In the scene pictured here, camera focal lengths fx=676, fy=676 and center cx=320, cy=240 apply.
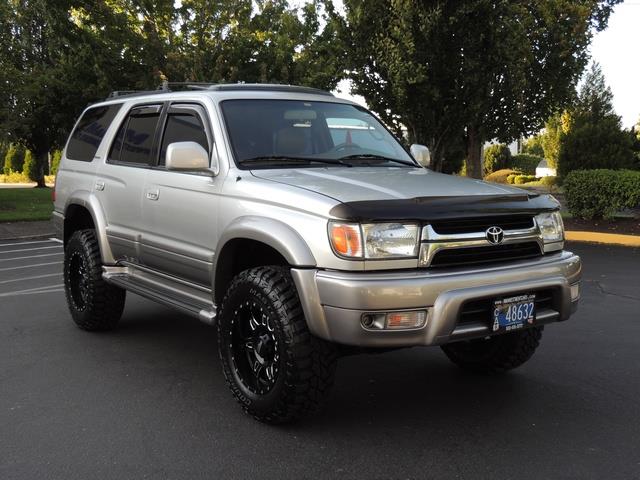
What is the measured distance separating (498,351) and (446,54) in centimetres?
960

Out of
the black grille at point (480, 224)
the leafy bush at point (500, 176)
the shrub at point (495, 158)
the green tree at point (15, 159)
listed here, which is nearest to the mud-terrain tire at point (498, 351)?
the black grille at point (480, 224)

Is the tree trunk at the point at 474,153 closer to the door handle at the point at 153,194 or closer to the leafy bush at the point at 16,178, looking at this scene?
the door handle at the point at 153,194

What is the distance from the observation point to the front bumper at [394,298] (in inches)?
132

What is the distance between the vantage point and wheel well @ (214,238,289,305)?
4117 millimetres

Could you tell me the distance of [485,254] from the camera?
12.3ft

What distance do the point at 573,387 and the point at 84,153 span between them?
14.9ft

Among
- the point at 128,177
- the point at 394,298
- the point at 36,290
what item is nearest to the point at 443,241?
the point at 394,298

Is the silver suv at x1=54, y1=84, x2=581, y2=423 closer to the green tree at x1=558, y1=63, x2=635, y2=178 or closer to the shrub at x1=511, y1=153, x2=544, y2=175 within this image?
the green tree at x1=558, y1=63, x2=635, y2=178

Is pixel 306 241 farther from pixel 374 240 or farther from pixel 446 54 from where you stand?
pixel 446 54

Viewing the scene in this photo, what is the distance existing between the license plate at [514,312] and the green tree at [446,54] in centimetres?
934

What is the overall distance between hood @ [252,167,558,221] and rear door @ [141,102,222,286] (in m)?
0.46

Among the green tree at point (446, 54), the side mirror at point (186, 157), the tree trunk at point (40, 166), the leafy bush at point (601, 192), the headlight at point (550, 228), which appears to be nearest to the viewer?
the headlight at point (550, 228)

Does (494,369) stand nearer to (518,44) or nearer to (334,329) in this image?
(334,329)

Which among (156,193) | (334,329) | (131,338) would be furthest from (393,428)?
(131,338)
